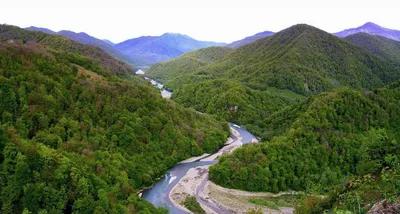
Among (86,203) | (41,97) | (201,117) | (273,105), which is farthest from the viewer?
(273,105)

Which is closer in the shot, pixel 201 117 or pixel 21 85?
pixel 21 85

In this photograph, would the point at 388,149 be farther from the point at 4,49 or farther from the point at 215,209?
the point at 4,49

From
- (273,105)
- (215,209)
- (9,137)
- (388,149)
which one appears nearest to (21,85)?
(9,137)

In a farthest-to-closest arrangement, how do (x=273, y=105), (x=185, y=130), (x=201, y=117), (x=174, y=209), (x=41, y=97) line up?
1. (x=273, y=105)
2. (x=201, y=117)
3. (x=185, y=130)
4. (x=41, y=97)
5. (x=174, y=209)

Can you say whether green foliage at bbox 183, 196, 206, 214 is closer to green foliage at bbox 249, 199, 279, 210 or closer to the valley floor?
the valley floor

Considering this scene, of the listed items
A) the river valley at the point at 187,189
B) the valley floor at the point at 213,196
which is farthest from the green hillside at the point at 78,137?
the valley floor at the point at 213,196
